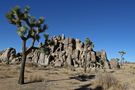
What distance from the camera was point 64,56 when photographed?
7156cm

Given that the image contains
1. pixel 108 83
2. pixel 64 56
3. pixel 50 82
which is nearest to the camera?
pixel 108 83

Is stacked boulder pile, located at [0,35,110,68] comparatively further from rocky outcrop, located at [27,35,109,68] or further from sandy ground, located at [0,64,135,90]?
sandy ground, located at [0,64,135,90]

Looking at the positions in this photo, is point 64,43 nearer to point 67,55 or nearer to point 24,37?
point 67,55

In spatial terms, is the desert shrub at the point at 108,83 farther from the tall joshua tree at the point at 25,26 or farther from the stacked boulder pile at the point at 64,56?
the stacked boulder pile at the point at 64,56

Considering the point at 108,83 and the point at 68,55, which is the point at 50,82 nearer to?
the point at 108,83

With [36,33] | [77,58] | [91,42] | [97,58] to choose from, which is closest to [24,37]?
[36,33]

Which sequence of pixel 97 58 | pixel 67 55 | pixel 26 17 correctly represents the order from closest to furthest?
pixel 26 17 → pixel 67 55 → pixel 97 58

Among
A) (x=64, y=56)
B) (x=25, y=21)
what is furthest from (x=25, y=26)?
(x=64, y=56)

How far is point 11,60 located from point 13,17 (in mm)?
45255

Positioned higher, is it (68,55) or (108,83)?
(68,55)

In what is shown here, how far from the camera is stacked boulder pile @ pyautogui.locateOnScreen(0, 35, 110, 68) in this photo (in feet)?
228

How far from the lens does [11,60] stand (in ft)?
222

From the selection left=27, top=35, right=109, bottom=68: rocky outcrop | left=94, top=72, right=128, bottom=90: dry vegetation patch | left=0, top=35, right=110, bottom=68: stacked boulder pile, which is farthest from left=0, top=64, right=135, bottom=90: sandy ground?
left=27, top=35, right=109, bottom=68: rocky outcrop

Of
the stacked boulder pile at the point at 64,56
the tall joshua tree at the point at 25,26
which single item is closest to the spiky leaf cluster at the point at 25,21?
the tall joshua tree at the point at 25,26
